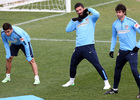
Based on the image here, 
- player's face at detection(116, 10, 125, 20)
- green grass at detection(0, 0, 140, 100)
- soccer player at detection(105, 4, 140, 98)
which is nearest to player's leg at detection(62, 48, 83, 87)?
green grass at detection(0, 0, 140, 100)

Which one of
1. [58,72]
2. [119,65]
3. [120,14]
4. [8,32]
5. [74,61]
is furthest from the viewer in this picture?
[58,72]

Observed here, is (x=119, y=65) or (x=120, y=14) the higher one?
(x=120, y=14)

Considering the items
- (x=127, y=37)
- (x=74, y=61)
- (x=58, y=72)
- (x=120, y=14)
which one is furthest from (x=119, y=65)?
(x=58, y=72)

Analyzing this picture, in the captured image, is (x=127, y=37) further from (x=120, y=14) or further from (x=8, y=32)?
(x=8, y=32)

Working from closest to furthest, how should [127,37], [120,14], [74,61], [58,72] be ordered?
[120,14]
[127,37]
[74,61]
[58,72]

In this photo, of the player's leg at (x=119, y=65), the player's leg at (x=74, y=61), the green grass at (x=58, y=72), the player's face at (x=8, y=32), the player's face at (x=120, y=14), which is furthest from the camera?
the player's face at (x=8, y=32)

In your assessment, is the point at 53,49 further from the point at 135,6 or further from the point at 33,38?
the point at 135,6

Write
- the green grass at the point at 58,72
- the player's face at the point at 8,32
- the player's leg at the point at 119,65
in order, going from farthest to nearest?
1. the player's face at the point at 8,32
2. the green grass at the point at 58,72
3. the player's leg at the point at 119,65

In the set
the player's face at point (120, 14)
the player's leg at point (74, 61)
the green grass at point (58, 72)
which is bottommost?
the green grass at point (58, 72)

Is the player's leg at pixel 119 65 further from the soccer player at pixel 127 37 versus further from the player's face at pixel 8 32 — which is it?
the player's face at pixel 8 32

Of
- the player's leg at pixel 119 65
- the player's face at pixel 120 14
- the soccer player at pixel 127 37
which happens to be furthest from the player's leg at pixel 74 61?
the player's face at pixel 120 14

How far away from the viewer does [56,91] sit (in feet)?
35.0

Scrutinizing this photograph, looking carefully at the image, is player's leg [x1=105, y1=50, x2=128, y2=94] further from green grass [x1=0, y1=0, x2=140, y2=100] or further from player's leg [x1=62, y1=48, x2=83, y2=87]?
player's leg [x1=62, y1=48, x2=83, y2=87]

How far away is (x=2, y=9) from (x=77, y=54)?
16.7 meters
